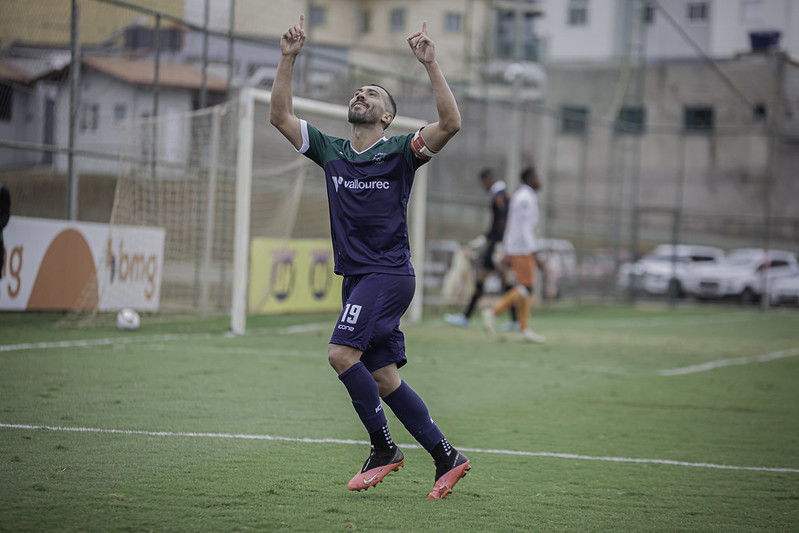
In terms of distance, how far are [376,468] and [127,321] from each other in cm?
811

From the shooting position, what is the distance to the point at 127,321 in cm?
1234

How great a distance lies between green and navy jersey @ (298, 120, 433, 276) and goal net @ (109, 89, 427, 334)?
7.62m

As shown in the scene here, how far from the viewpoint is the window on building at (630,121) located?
2586cm

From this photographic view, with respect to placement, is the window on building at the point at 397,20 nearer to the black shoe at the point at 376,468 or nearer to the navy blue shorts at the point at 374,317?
the navy blue shorts at the point at 374,317

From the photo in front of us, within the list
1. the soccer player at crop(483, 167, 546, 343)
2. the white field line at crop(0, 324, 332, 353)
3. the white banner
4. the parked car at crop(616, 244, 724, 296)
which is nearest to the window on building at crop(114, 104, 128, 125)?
the white banner

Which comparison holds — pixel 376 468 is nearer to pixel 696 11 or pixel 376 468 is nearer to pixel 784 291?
pixel 696 11

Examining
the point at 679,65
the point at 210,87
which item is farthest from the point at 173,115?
the point at 679,65

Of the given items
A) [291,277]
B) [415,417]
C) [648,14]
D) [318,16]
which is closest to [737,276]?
[648,14]

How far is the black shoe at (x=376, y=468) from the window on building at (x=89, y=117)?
10.1 meters

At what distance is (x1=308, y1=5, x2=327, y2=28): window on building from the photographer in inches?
711

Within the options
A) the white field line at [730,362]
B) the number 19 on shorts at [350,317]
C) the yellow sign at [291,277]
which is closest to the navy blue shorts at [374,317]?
the number 19 on shorts at [350,317]

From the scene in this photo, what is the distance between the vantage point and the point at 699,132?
94.1ft

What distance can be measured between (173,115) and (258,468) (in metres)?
10.2

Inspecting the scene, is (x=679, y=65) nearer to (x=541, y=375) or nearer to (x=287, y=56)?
(x=541, y=375)
